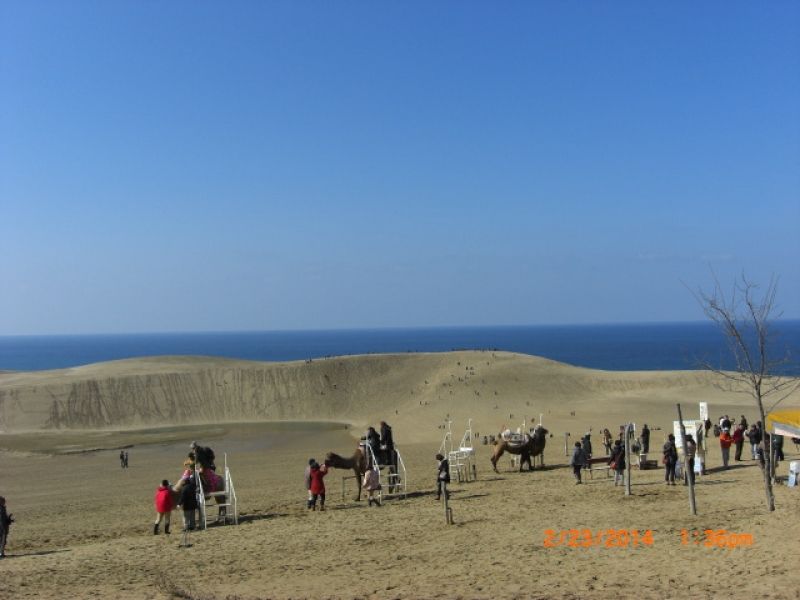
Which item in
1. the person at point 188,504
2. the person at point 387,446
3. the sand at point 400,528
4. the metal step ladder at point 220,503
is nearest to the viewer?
the sand at point 400,528

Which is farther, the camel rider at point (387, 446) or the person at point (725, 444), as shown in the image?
the person at point (725, 444)

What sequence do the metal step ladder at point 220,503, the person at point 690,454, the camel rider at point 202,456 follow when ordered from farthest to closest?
the camel rider at point 202,456 < the metal step ladder at point 220,503 < the person at point 690,454

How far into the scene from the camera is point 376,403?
56.2m

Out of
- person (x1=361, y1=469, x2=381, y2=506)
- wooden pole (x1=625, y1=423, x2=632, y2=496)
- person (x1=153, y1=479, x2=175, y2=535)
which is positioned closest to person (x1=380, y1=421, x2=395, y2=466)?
person (x1=361, y1=469, x2=381, y2=506)

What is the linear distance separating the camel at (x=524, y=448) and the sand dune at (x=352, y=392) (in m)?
19.7

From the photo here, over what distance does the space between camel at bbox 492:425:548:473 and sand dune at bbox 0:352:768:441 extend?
1966 centimetres

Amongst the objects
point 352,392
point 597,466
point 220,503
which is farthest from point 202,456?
point 352,392

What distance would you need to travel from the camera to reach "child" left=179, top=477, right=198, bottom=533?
57.3 feet

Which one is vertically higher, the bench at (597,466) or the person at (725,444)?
the person at (725,444)

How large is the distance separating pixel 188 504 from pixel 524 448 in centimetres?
1117

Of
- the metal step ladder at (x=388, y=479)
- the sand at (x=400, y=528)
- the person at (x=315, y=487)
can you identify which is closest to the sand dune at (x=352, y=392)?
the sand at (x=400, y=528)

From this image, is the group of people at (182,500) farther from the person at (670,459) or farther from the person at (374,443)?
the person at (670,459)

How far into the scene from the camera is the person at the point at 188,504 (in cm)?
1745

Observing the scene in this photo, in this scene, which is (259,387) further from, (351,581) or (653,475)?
(351,581)
